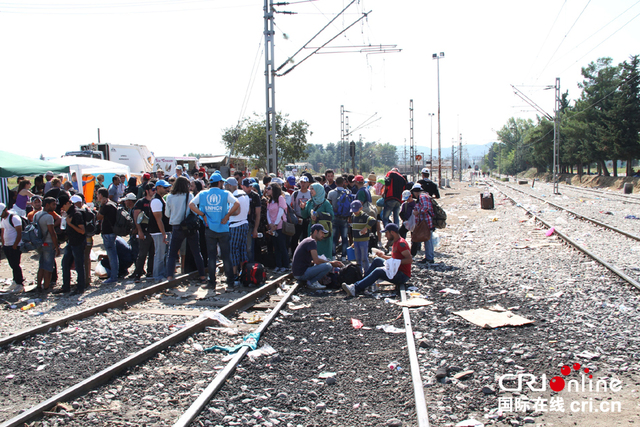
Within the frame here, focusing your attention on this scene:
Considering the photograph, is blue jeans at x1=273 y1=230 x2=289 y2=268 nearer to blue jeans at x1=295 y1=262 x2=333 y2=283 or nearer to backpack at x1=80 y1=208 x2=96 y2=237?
blue jeans at x1=295 y1=262 x2=333 y2=283

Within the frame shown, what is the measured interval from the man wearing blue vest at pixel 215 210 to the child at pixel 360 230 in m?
2.35

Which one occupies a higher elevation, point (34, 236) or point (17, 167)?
point (17, 167)

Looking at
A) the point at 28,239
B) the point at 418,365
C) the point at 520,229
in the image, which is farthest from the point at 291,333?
the point at 520,229

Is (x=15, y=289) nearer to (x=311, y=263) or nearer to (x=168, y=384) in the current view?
(x=311, y=263)

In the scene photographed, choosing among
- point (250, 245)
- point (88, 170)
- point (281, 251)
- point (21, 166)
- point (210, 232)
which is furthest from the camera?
point (88, 170)

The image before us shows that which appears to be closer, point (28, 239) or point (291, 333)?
point (291, 333)

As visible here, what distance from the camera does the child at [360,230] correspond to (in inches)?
373

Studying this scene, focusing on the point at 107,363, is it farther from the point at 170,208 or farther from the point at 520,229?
the point at 520,229

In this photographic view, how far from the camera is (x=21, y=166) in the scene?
1402 centimetres

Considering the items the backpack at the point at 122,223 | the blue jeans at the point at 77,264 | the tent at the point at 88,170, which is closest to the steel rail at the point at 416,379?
the backpack at the point at 122,223

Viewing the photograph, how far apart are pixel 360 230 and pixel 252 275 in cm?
232

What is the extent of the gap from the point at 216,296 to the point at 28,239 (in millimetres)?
3840

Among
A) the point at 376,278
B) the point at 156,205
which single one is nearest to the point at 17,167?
the point at 156,205

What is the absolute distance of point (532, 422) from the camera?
4.04 meters
